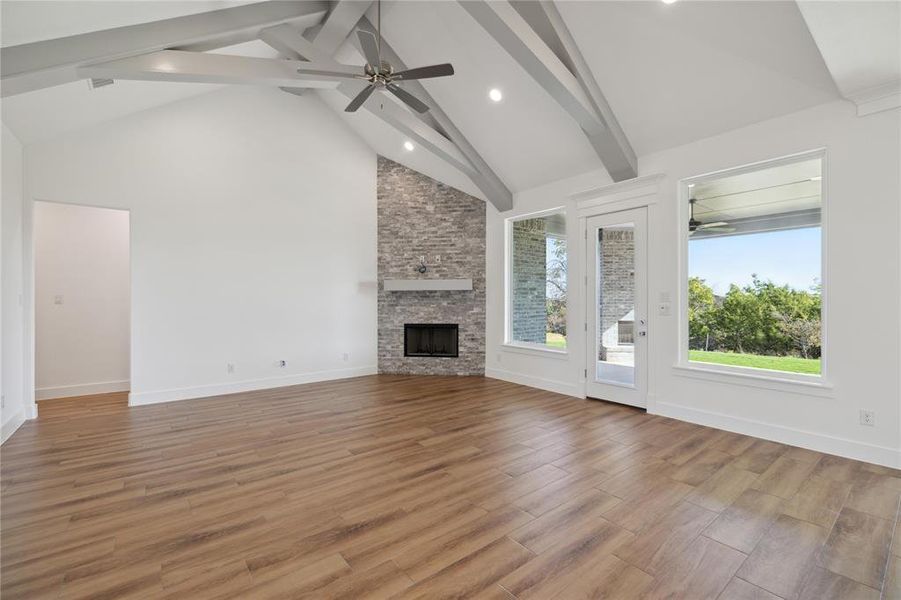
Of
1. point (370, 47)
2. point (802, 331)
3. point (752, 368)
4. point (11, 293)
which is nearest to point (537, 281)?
point (752, 368)

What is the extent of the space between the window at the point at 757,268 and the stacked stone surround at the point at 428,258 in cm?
335

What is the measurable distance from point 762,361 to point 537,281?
9.73 feet

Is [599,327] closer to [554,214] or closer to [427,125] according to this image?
[554,214]

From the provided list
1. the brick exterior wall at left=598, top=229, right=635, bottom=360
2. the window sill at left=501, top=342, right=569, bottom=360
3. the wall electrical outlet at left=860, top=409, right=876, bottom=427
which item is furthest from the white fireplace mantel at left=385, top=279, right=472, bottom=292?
the wall electrical outlet at left=860, top=409, right=876, bottom=427

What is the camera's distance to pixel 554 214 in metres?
5.84

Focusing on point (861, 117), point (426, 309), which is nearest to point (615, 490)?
point (861, 117)

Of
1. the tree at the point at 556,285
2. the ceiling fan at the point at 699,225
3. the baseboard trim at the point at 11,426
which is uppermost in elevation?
the ceiling fan at the point at 699,225

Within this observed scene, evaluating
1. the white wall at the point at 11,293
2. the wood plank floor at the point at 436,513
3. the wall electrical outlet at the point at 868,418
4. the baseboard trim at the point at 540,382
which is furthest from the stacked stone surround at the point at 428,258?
the wall electrical outlet at the point at 868,418

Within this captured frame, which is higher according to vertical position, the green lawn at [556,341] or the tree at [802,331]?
the tree at [802,331]

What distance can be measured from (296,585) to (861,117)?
503 cm

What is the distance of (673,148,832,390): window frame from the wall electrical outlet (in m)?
0.27

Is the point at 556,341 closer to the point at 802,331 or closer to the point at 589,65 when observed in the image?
the point at 802,331

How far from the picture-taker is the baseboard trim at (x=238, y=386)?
4949 mm

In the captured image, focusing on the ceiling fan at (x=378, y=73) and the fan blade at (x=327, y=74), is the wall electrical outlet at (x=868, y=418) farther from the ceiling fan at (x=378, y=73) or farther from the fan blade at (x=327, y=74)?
the fan blade at (x=327, y=74)
